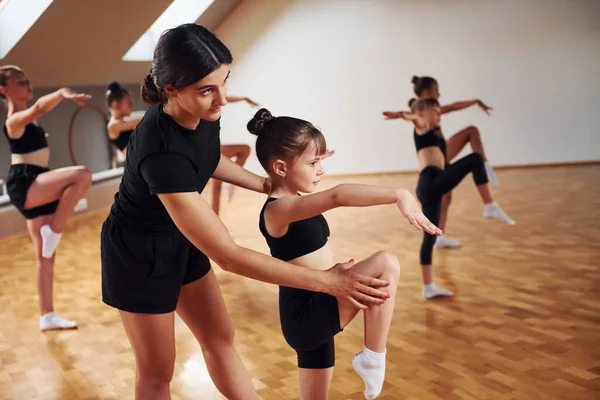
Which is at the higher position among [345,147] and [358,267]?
[358,267]

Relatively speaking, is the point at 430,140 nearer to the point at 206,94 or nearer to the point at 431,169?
the point at 431,169

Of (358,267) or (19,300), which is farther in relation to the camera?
(19,300)

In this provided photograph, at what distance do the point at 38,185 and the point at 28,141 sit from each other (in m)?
0.28

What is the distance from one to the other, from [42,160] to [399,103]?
19.6 ft

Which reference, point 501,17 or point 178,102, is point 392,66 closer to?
point 501,17

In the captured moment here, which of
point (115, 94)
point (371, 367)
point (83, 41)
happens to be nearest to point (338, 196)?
point (371, 367)

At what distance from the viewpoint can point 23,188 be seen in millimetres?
3656

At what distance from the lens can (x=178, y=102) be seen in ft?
5.29

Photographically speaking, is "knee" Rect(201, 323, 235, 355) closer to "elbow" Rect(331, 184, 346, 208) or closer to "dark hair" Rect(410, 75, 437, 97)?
"elbow" Rect(331, 184, 346, 208)

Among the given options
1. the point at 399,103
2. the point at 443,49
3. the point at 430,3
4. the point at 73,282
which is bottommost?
the point at 73,282

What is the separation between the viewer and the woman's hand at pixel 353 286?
153 centimetres

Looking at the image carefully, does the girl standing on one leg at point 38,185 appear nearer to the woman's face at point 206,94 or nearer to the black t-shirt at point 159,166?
the black t-shirt at point 159,166

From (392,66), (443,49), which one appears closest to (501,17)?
(443,49)

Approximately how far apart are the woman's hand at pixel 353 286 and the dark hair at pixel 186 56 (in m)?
0.52
